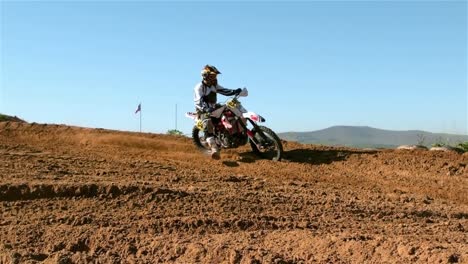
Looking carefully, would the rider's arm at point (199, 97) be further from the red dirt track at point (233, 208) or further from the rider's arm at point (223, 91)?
the red dirt track at point (233, 208)

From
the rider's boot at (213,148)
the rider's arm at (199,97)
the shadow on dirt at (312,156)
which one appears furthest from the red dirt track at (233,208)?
the rider's arm at (199,97)

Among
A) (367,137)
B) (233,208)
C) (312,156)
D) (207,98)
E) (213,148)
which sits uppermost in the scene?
(207,98)

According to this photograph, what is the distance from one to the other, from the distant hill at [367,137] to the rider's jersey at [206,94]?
95.5 inches

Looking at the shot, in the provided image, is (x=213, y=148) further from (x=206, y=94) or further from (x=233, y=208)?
(x=233, y=208)

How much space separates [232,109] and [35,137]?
488cm

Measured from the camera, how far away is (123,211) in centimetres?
608

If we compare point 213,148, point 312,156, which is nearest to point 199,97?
point 213,148

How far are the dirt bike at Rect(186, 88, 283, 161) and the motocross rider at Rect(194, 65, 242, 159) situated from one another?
10 cm

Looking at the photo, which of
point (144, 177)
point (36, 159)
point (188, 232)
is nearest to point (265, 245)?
point (188, 232)

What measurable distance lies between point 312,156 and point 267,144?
908 mm

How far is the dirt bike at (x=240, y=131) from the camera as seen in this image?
10883 millimetres

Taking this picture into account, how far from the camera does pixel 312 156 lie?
11.0 m

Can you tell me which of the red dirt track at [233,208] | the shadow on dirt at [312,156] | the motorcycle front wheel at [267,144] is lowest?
the red dirt track at [233,208]

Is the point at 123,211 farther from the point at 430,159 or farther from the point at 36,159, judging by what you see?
the point at 430,159
